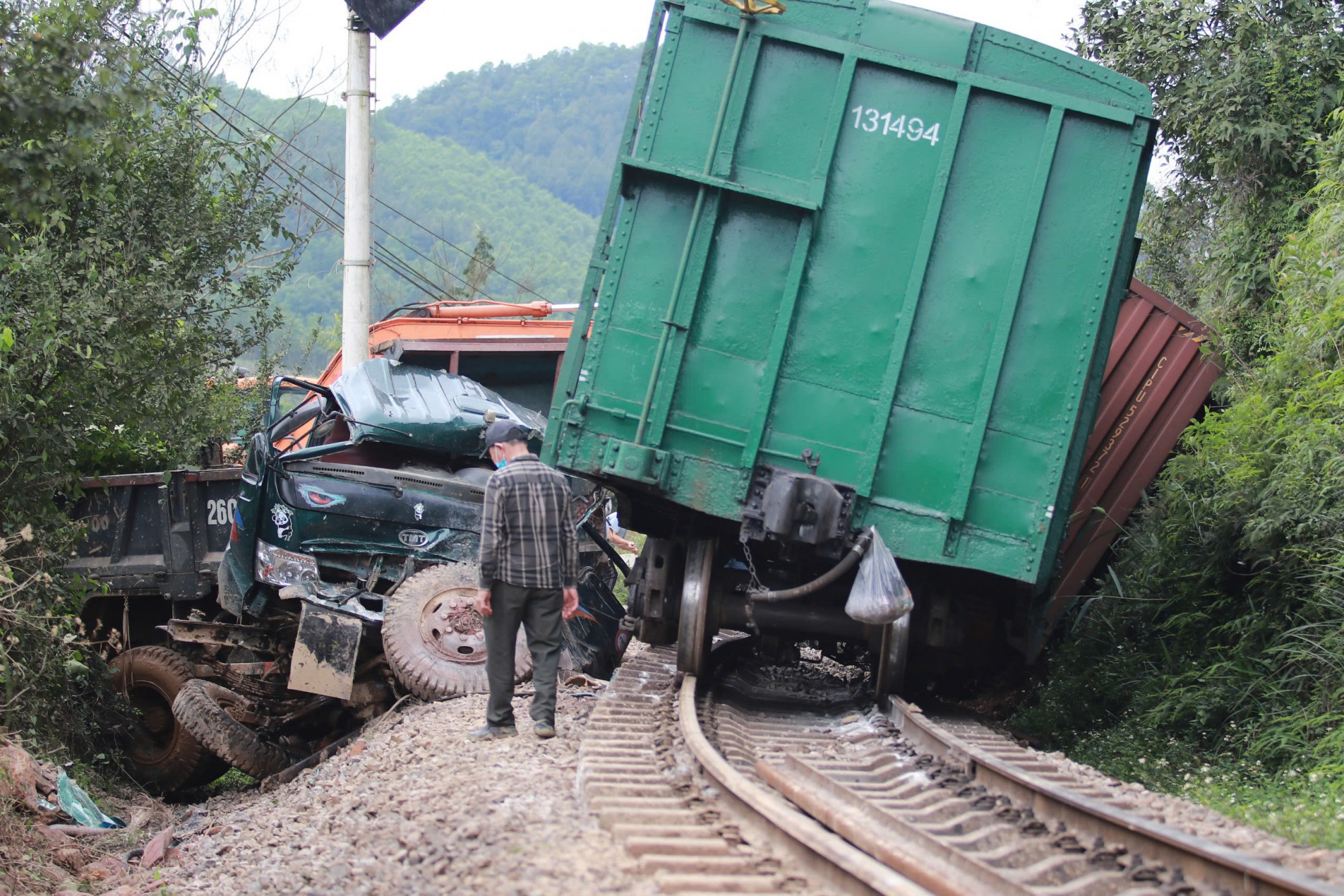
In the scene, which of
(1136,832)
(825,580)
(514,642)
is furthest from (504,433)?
(1136,832)

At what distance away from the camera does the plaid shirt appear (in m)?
5.77

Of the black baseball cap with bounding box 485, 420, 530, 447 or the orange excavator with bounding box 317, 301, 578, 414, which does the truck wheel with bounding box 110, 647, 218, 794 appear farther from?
the orange excavator with bounding box 317, 301, 578, 414

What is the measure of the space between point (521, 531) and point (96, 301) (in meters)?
4.47

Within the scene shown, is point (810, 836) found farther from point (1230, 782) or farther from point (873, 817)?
point (1230, 782)

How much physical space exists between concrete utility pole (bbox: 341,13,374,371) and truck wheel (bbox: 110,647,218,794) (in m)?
5.07

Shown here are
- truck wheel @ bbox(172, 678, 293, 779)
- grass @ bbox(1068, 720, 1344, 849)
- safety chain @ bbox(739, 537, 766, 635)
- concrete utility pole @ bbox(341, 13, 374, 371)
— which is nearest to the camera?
grass @ bbox(1068, 720, 1344, 849)

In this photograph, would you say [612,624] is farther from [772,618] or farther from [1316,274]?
[1316,274]

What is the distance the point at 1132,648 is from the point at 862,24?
494 centimetres

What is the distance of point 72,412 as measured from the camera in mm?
8148

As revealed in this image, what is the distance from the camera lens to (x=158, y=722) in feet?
29.6

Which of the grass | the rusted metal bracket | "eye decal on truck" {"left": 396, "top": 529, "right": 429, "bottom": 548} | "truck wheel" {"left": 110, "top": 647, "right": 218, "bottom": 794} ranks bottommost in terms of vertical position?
"truck wheel" {"left": 110, "top": 647, "right": 218, "bottom": 794}

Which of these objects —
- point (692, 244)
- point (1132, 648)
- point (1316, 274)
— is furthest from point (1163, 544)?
point (692, 244)

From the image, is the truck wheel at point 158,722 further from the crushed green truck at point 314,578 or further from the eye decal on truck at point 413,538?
the eye decal on truck at point 413,538

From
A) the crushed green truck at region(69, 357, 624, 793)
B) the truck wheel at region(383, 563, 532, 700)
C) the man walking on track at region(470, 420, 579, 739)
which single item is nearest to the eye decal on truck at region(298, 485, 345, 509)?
the crushed green truck at region(69, 357, 624, 793)
